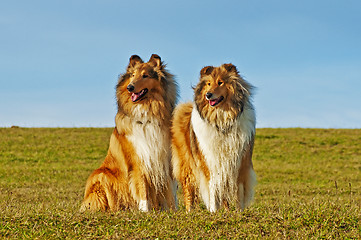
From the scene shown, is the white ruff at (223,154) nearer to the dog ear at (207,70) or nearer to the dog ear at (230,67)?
the dog ear at (230,67)

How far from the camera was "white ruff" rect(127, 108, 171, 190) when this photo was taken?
755 cm

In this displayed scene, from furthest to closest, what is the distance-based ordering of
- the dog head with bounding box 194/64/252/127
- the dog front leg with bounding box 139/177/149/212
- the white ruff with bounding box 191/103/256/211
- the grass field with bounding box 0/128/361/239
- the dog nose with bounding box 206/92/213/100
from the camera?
the dog front leg with bounding box 139/177/149/212
the white ruff with bounding box 191/103/256/211
the dog head with bounding box 194/64/252/127
the dog nose with bounding box 206/92/213/100
the grass field with bounding box 0/128/361/239

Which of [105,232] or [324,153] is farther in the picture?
[324,153]

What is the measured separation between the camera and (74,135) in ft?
87.8

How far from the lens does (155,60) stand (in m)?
7.91

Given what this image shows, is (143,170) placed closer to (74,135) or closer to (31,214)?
(31,214)

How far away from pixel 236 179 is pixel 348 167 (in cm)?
1505

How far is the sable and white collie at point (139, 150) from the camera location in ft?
24.7

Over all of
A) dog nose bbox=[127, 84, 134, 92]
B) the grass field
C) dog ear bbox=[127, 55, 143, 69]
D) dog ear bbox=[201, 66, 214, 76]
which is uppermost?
dog ear bbox=[127, 55, 143, 69]

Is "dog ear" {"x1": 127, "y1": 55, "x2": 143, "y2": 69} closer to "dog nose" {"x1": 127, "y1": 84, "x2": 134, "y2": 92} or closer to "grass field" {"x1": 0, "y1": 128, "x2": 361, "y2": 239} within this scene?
"dog nose" {"x1": 127, "y1": 84, "x2": 134, "y2": 92}

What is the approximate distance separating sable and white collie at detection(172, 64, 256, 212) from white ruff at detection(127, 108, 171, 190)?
49 cm

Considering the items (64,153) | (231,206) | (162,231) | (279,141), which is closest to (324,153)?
(279,141)

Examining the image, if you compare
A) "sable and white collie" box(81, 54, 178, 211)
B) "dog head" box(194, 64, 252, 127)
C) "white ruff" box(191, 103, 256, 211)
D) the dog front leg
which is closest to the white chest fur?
"sable and white collie" box(81, 54, 178, 211)

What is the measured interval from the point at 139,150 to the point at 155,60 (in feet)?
5.20
